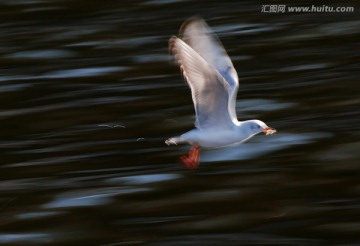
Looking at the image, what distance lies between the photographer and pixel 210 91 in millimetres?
9461

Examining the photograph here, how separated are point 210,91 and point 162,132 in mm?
3579

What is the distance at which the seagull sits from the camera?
30.4 ft

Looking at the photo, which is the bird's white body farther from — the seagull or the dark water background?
the dark water background

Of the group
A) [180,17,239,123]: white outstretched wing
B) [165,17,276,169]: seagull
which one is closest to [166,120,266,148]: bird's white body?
[165,17,276,169]: seagull

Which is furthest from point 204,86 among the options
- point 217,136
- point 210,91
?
point 217,136

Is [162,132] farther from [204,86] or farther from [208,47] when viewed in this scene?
[204,86]

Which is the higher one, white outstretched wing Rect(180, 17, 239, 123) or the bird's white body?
white outstretched wing Rect(180, 17, 239, 123)

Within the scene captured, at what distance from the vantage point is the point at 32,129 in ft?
43.6

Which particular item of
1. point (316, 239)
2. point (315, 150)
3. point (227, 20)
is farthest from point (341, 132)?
point (227, 20)

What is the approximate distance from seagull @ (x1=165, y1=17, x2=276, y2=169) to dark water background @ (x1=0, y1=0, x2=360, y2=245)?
1.03 metres

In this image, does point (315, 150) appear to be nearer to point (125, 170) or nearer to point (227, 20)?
point (125, 170)

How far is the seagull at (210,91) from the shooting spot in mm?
9266

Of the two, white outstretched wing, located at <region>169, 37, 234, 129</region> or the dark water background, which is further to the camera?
the dark water background

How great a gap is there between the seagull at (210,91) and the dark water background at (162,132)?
103 cm
